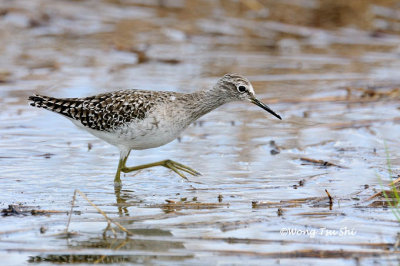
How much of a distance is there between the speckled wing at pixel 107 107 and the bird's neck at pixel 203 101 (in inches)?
15.9

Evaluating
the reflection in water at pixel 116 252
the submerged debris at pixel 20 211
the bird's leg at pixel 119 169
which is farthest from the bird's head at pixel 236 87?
the reflection in water at pixel 116 252

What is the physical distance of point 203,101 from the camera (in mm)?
10109

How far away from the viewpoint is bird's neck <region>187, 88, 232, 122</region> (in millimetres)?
10010

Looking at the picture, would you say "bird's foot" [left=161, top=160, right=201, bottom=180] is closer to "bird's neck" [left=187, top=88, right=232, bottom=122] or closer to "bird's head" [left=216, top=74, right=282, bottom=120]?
"bird's neck" [left=187, top=88, right=232, bottom=122]

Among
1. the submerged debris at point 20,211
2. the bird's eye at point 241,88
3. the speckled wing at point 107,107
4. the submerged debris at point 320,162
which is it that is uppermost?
the bird's eye at point 241,88

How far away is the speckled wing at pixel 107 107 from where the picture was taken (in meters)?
9.82

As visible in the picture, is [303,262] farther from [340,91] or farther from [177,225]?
[340,91]

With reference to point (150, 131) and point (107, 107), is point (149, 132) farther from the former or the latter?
point (107, 107)

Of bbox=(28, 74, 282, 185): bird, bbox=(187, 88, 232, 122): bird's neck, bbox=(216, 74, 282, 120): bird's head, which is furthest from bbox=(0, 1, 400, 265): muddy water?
bbox=(216, 74, 282, 120): bird's head

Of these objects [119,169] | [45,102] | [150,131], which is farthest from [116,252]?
[45,102]

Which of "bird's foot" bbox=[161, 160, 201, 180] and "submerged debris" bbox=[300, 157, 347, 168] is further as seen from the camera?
"submerged debris" bbox=[300, 157, 347, 168]

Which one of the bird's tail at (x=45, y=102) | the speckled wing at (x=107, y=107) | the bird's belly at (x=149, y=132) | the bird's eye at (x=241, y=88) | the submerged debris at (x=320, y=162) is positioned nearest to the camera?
the bird's belly at (x=149, y=132)

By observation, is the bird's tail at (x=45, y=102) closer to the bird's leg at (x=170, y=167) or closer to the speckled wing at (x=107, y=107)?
the speckled wing at (x=107, y=107)

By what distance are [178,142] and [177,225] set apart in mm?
Answer: 4210
